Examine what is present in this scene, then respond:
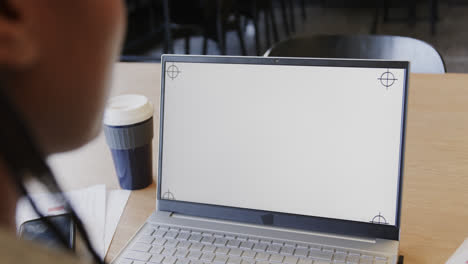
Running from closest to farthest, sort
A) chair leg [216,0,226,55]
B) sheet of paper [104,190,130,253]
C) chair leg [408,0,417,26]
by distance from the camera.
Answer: sheet of paper [104,190,130,253] → chair leg [216,0,226,55] → chair leg [408,0,417,26]

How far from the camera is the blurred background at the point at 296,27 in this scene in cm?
163

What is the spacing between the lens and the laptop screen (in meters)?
0.71

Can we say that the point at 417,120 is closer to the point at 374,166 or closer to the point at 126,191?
the point at 374,166

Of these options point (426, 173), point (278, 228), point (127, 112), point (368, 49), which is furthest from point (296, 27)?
point (278, 228)

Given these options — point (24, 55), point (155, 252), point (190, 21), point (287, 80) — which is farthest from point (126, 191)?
point (190, 21)

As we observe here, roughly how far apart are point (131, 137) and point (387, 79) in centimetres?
46

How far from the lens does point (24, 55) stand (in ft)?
1.01

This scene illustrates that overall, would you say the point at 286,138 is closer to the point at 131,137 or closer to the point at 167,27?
the point at 131,137

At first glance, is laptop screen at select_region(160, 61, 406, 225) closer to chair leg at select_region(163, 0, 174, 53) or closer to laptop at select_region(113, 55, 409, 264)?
laptop at select_region(113, 55, 409, 264)

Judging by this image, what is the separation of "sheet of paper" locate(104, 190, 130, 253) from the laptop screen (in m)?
0.10

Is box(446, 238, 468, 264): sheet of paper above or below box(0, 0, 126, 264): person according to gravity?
below

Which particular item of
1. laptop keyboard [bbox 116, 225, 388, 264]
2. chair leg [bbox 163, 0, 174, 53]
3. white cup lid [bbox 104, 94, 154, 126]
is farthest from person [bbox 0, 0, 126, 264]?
chair leg [bbox 163, 0, 174, 53]

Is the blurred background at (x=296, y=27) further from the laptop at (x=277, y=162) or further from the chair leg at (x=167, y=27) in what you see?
the laptop at (x=277, y=162)

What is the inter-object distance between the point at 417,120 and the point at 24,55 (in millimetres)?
1007
